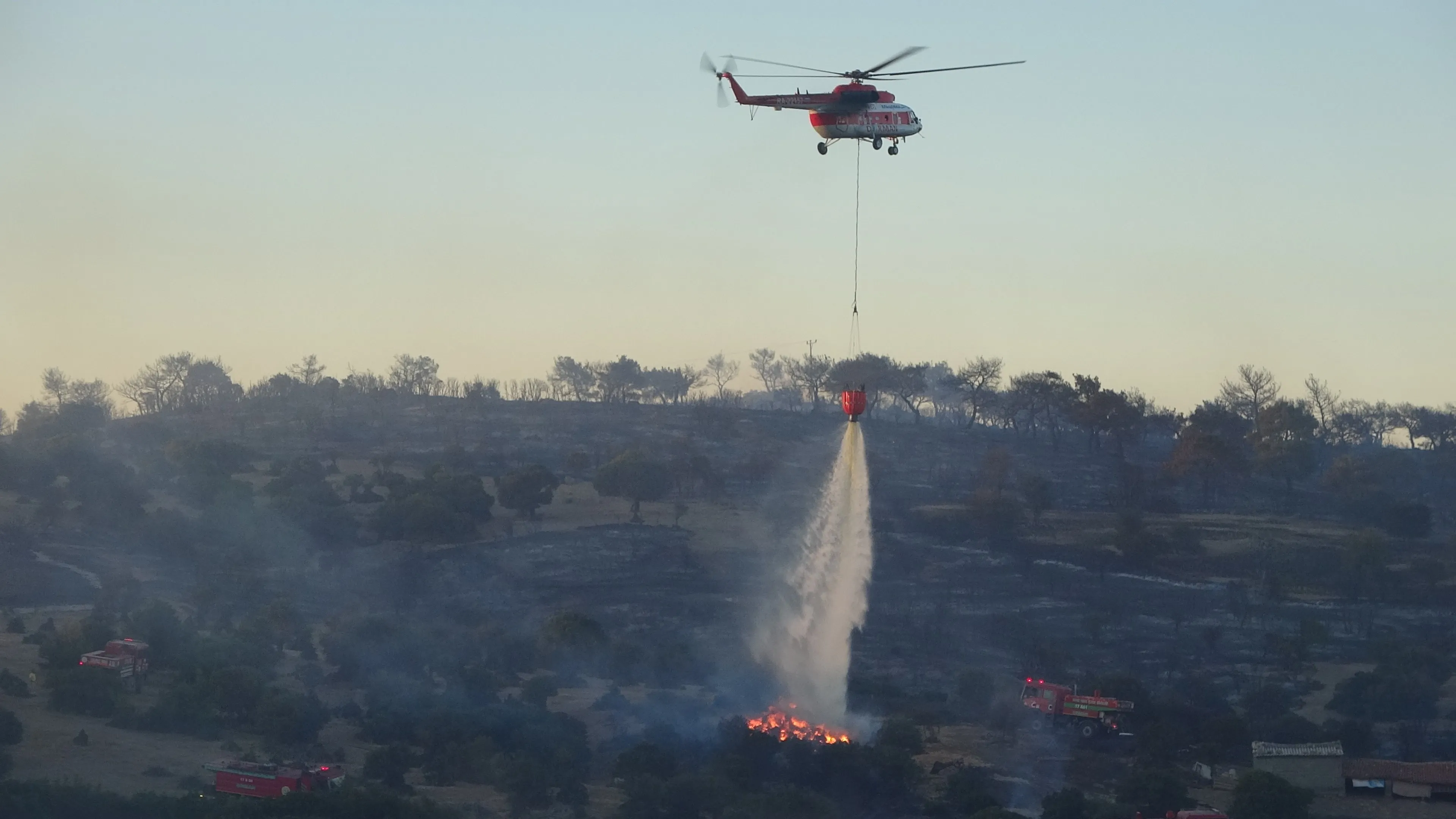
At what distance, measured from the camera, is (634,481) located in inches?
4151

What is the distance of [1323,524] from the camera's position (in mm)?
111500

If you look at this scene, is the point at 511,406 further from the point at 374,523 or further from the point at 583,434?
the point at 374,523

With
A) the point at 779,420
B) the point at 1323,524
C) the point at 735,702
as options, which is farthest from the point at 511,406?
the point at 735,702

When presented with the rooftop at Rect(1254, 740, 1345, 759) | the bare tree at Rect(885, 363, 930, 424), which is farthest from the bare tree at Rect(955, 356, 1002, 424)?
the rooftop at Rect(1254, 740, 1345, 759)

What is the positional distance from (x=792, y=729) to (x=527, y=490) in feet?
146

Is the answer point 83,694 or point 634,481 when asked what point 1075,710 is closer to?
point 83,694

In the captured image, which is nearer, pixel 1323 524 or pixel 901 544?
pixel 901 544

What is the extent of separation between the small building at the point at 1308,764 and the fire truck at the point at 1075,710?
6925 mm

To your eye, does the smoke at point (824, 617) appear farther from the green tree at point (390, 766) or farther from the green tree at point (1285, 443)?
the green tree at point (1285, 443)

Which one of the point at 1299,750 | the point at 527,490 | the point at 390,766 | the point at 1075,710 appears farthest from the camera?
the point at 527,490

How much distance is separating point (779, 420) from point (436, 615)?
218 feet

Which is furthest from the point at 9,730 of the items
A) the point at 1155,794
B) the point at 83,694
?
the point at 1155,794

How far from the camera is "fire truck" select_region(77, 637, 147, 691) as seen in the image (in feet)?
205

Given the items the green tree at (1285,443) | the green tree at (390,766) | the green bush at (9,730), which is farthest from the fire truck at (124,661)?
the green tree at (1285,443)
